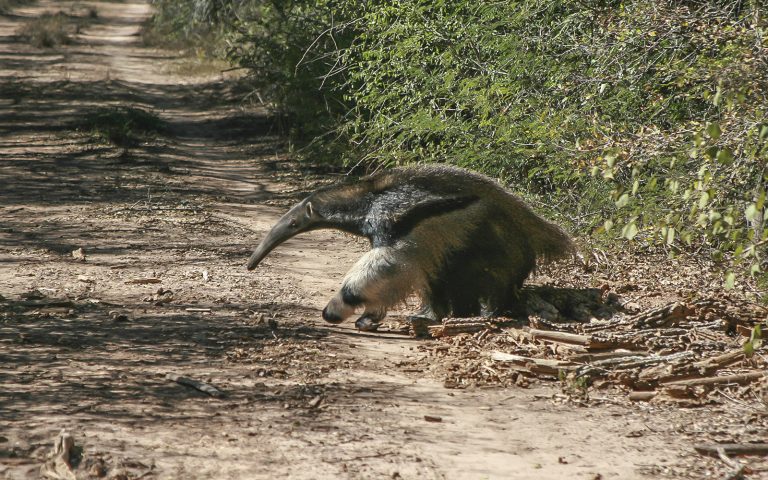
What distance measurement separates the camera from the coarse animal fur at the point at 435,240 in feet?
19.2

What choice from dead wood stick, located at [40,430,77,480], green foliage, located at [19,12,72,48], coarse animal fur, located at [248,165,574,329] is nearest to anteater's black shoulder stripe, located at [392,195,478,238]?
coarse animal fur, located at [248,165,574,329]

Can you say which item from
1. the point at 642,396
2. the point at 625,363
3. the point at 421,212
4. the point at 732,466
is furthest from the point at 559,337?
the point at 732,466

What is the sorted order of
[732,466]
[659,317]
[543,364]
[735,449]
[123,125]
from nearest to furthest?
[732,466] → [735,449] → [543,364] → [659,317] → [123,125]

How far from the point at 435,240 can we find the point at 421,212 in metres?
0.20

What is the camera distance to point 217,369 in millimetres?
4816

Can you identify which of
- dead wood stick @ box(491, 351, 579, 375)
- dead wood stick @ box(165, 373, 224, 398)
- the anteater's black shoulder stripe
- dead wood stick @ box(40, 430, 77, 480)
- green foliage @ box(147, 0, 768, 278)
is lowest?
dead wood stick @ box(165, 373, 224, 398)

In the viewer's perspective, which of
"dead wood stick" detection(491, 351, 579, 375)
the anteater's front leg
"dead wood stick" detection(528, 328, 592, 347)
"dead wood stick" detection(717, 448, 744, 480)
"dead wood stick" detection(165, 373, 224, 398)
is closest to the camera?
→ "dead wood stick" detection(717, 448, 744, 480)

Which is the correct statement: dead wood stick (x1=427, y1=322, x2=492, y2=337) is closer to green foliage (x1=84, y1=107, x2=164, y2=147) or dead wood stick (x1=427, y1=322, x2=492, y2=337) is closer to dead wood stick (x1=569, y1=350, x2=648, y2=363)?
dead wood stick (x1=569, y1=350, x2=648, y2=363)

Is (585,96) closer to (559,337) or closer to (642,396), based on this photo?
(559,337)

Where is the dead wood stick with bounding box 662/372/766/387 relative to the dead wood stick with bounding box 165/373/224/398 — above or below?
above

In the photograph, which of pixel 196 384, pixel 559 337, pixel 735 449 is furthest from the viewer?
pixel 559 337

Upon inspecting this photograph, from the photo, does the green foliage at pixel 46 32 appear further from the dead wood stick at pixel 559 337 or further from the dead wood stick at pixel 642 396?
the dead wood stick at pixel 642 396

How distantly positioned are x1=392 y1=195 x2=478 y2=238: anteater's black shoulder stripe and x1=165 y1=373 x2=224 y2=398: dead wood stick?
185 centimetres

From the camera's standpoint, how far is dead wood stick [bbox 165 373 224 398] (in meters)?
4.38
